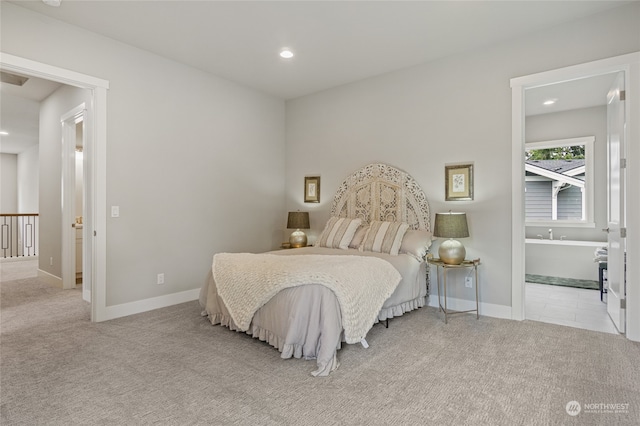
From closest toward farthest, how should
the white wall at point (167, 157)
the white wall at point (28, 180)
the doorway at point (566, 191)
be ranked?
the white wall at point (167, 157) < the doorway at point (566, 191) < the white wall at point (28, 180)

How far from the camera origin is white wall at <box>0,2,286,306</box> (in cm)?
339

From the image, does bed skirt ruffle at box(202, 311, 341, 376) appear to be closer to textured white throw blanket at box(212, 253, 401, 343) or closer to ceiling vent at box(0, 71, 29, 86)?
textured white throw blanket at box(212, 253, 401, 343)

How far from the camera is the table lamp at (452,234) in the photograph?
136 inches

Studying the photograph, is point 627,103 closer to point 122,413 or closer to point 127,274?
point 122,413

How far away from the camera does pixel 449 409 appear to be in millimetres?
1931

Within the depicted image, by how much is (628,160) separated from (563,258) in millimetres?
2958

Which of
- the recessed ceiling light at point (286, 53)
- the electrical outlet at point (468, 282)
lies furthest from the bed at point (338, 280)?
the recessed ceiling light at point (286, 53)

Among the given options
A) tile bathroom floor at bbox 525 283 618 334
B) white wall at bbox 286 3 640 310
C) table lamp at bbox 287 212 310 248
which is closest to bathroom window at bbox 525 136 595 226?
tile bathroom floor at bbox 525 283 618 334

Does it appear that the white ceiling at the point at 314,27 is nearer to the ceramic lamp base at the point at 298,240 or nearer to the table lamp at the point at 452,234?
the table lamp at the point at 452,234

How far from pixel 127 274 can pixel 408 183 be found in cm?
332

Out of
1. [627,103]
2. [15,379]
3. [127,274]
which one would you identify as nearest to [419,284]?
[627,103]

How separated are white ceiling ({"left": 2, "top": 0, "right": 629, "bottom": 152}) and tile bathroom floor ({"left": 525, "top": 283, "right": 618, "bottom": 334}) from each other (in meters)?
2.85

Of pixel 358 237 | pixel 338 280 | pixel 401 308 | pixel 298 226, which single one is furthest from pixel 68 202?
pixel 401 308

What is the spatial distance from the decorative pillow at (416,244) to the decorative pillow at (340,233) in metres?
0.67
